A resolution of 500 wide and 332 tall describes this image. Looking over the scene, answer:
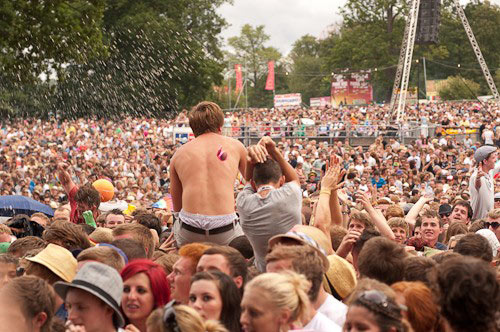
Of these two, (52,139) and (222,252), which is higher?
(222,252)

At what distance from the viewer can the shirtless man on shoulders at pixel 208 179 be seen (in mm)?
7070

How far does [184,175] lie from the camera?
23.5ft

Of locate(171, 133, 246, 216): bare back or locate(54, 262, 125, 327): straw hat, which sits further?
locate(171, 133, 246, 216): bare back

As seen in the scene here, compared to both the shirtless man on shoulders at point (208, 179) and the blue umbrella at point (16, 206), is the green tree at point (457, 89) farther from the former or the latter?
the shirtless man on shoulders at point (208, 179)

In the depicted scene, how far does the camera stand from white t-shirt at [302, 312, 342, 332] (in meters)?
4.71

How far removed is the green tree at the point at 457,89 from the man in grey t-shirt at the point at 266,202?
85.1 metres

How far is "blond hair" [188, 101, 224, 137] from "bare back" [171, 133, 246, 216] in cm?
6

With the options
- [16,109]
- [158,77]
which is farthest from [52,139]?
[158,77]

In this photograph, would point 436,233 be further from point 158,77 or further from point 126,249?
point 158,77

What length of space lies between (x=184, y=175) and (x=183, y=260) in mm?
1433

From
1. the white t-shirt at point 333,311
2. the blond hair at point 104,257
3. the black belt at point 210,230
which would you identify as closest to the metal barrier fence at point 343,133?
the black belt at point 210,230

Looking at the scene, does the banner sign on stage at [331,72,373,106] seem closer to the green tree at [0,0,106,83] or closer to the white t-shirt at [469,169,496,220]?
the green tree at [0,0,106,83]

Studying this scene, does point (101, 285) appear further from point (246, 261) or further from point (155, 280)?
point (246, 261)

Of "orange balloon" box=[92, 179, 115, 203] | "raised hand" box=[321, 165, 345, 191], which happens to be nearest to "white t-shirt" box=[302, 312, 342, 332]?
"raised hand" box=[321, 165, 345, 191]
